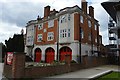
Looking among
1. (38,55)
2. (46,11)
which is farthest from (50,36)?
(46,11)

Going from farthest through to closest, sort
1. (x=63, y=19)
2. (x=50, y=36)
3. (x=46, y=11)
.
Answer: (x=46, y=11) → (x=50, y=36) → (x=63, y=19)

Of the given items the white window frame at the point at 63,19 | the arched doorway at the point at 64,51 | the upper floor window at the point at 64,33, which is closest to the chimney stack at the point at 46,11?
the white window frame at the point at 63,19

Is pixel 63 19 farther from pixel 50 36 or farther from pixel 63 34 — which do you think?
pixel 50 36

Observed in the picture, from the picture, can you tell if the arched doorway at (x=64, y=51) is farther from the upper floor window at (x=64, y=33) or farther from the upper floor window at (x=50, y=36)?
the upper floor window at (x=50, y=36)

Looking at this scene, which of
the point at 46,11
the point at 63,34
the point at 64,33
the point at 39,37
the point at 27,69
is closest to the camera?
the point at 27,69

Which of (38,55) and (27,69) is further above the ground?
(38,55)

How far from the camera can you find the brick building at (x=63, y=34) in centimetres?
2906

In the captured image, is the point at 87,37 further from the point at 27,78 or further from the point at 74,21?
the point at 27,78

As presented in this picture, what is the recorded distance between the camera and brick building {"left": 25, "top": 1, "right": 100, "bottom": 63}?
29062 millimetres

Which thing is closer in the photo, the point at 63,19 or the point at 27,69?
the point at 27,69

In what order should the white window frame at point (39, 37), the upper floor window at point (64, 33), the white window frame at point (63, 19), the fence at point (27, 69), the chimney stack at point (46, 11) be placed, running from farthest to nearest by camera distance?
the chimney stack at point (46, 11), the white window frame at point (39, 37), the white window frame at point (63, 19), the upper floor window at point (64, 33), the fence at point (27, 69)

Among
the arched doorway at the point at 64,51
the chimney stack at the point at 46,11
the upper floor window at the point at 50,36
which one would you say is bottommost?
the arched doorway at the point at 64,51

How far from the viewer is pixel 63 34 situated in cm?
3039

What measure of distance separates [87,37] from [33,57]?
43.3ft
